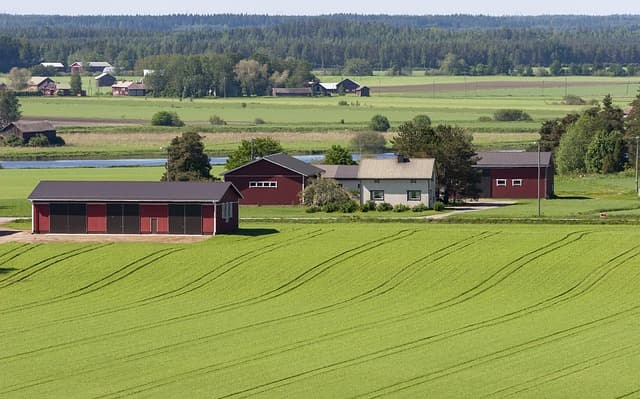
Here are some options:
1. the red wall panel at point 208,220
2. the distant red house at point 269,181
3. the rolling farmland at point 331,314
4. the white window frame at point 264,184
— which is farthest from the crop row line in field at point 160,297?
the white window frame at point 264,184

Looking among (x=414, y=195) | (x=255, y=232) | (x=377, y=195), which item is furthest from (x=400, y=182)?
(x=255, y=232)

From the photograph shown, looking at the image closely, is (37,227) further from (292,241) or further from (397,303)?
(397,303)

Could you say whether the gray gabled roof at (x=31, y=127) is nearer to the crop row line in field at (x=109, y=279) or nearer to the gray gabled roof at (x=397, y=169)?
the gray gabled roof at (x=397, y=169)

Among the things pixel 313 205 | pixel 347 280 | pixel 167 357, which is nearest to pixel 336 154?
pixel 313 205

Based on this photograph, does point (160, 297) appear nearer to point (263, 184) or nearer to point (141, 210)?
point (141, 210)

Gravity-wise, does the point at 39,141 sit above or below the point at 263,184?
below
